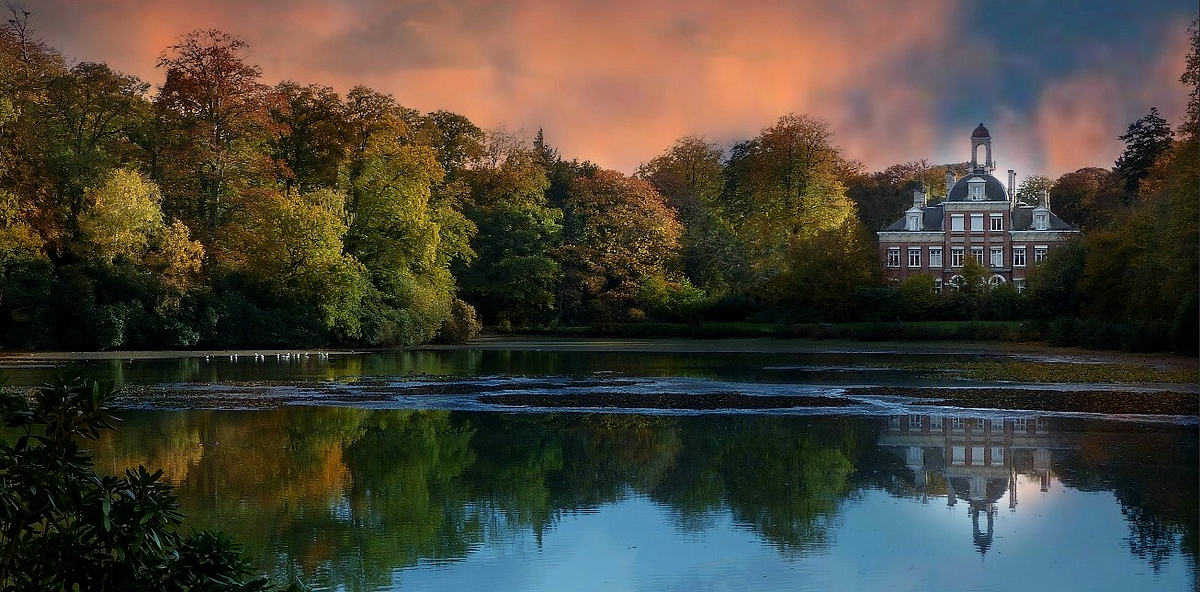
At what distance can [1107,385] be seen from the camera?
23469mm

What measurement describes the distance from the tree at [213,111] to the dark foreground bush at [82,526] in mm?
39412

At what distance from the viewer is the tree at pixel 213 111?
41.5 m

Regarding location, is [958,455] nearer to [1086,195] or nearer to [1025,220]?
[1025,220]

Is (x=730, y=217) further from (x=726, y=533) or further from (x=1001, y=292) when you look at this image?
(x=726, y=533)

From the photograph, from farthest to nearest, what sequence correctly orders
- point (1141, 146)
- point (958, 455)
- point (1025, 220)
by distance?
point (1025, 220) < point (1141, 146) < point (958, 455)

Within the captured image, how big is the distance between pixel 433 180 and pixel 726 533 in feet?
137

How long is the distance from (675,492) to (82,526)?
746cm

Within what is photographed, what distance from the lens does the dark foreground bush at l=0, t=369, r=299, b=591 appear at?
4.22 metres

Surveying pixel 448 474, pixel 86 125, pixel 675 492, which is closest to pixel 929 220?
pixel 86 125

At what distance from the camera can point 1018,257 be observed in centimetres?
7231

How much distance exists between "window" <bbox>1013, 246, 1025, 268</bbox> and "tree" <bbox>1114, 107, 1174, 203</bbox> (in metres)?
6.98

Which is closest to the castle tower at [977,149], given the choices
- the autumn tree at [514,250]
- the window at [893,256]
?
the window at [893,256]

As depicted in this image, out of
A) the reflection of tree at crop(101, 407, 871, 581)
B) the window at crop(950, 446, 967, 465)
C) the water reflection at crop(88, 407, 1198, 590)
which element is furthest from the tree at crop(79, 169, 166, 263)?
the window at crop(950, 446, 967, 465)

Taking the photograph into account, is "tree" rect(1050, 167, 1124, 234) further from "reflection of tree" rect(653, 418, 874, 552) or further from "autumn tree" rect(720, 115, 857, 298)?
"reflection of tree" rect(653, 418, 874, 552)
